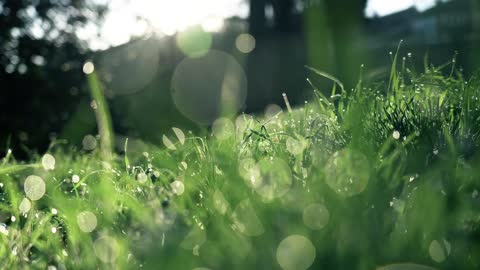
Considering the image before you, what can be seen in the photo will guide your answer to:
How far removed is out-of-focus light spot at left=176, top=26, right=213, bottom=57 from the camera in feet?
73.7

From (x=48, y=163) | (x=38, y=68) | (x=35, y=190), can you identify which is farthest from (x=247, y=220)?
(x=38, y=68)

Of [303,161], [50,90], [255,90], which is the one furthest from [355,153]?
[255,90]

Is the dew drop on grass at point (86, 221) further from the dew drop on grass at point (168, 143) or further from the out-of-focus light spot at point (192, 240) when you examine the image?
the dew drop on grass at point (168, 143)

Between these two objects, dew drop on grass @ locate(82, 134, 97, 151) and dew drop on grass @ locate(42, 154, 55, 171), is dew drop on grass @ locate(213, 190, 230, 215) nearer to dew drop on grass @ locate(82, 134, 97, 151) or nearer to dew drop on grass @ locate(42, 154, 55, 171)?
dew drop on grass @ locate(42, 154, 55, 171)

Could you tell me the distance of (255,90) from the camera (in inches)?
695

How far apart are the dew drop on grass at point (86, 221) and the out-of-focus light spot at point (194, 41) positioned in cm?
2114

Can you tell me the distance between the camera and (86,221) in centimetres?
129

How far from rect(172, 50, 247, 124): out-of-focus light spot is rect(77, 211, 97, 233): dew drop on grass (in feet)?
60.2

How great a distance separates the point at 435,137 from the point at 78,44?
36.5ft

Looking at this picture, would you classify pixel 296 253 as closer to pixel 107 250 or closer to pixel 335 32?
pixel 107 250

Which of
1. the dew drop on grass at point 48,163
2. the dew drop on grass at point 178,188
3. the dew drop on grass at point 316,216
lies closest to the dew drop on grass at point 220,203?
the dew drop on grass at point 178,188

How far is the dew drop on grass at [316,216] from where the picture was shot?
3.41 ft

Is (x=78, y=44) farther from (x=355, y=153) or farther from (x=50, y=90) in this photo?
(x=355, y=153)

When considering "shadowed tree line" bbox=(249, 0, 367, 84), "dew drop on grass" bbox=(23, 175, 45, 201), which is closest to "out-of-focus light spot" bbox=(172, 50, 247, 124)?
"shadowed tree line" bbox=(249, 0, 367, 84)
